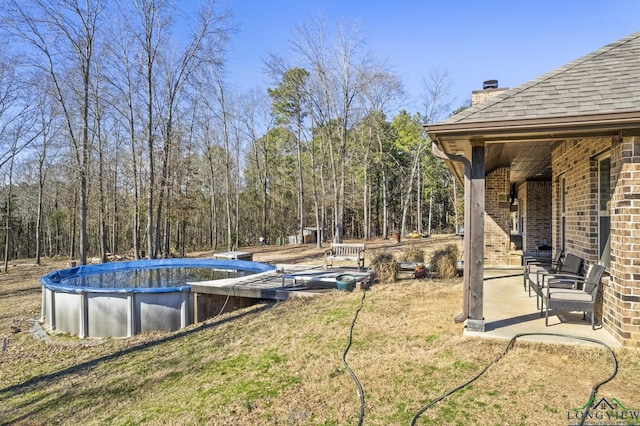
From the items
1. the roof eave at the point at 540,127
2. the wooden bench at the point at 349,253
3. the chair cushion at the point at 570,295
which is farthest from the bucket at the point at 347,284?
the roof eave at the point at 540,127

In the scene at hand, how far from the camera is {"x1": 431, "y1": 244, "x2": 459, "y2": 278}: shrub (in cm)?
972

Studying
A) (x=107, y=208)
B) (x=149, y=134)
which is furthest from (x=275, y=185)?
(x=149, y=134)

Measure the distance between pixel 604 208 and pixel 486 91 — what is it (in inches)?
186

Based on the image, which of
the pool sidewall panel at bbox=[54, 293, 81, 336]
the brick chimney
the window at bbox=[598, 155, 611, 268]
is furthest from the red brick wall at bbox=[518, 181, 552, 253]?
the pool sidewall panel at bbox=[54, 293, 81, 336]

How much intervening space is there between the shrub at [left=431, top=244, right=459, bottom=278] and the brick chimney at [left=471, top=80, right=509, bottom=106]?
4.02 metres

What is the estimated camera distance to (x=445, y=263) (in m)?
9.80

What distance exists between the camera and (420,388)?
11.5 feet

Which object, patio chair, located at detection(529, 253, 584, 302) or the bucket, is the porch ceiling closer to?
patio chair, located at detection(529, 253, 584, 302)

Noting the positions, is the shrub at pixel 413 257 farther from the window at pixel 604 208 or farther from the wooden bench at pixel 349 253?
the window at pixel 604 208

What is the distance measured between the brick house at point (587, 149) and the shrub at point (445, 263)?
3.73 metres

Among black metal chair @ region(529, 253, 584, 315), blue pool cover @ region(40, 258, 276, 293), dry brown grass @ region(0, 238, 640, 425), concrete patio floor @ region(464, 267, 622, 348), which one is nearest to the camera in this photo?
dry brown grass @ region(0, 238, 640, 425)

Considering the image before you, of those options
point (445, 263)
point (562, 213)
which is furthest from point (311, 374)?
point (445, 263)

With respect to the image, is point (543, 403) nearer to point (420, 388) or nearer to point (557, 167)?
point (420, 388)

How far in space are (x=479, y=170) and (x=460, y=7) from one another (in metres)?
8.95
